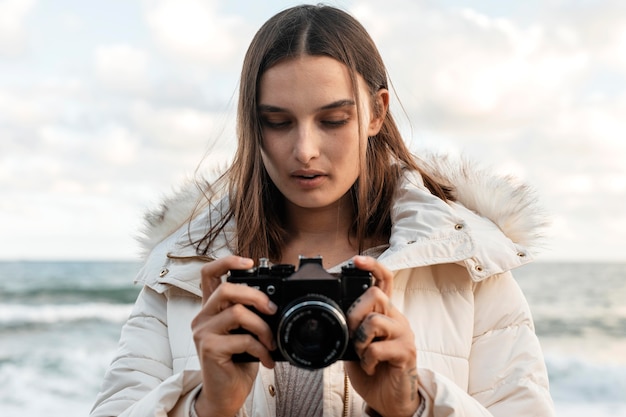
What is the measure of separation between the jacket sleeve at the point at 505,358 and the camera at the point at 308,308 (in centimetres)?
34

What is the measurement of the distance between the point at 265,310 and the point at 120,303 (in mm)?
10569

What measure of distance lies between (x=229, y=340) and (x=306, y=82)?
0.66 meters

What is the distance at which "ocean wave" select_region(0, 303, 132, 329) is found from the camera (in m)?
10.4

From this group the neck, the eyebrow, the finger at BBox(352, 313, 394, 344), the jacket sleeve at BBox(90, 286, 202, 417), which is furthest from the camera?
the neck

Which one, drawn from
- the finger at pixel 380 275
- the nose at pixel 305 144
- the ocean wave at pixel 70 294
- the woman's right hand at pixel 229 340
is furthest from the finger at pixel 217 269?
the ocean wave at pixel 70 294

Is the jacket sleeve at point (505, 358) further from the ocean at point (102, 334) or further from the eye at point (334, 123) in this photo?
the ocean at point (102, 334)

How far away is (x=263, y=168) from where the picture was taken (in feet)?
6.79

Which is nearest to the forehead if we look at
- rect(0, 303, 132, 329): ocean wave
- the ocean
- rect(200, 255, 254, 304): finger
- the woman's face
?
the woman's face

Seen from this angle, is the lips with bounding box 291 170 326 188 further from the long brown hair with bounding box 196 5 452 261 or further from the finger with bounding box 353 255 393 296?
the finger with bounding box 353 255 393 296

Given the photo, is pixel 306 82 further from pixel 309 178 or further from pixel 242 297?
pixel 242 297

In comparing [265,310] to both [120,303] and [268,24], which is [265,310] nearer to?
[268,24]

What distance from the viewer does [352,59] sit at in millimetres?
1935

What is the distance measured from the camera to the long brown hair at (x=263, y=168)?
1925 millimetres

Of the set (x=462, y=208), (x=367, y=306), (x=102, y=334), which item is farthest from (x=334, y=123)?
(x=102, y=334)
